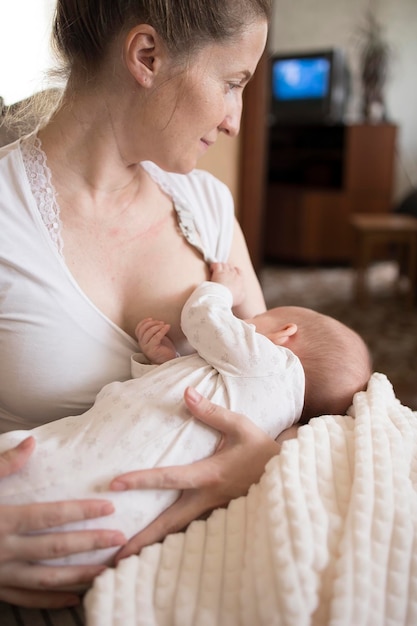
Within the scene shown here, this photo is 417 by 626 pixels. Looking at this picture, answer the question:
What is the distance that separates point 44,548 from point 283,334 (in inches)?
21.3

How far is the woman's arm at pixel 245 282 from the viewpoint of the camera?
50.9 inches

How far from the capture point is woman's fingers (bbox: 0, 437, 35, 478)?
0.81 m

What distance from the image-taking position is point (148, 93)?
3.37ft

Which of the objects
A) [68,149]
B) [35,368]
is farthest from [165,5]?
[35,368]

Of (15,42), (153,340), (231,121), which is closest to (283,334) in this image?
(153,340)

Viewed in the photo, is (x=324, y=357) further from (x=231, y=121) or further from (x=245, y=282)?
(x=231, y=121)

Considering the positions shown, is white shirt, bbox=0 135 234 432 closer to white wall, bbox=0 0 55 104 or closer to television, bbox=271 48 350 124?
white wall, bbox=0 0 55 104

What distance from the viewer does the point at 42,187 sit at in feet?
3.43

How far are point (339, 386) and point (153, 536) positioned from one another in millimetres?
425

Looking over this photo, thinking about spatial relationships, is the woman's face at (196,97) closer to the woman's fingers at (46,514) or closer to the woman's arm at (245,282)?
the woman's arm at (245,282)

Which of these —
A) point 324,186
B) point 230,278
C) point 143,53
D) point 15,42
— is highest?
point 15,42

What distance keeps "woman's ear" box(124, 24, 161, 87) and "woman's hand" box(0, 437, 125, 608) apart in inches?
26.2

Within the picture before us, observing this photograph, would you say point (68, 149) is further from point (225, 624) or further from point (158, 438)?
point (225, 624)

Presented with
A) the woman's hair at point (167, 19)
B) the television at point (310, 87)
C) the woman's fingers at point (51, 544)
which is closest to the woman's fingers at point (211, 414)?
the woman's fingers at point (51, 544)
